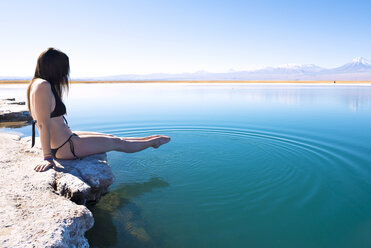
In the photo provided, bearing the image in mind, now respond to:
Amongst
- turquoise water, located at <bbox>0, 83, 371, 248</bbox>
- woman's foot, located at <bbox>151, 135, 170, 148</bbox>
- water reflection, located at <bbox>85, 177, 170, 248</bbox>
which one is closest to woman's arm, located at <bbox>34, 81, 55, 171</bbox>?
water reflection, located at <bbox>85, 177, 170, 248</bbox>

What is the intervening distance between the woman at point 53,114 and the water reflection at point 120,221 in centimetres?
79

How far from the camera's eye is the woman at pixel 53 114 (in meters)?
3.20

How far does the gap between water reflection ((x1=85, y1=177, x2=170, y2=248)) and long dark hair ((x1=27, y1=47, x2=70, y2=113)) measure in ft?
5.43

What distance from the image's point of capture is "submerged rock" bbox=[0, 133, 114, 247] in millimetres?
2023

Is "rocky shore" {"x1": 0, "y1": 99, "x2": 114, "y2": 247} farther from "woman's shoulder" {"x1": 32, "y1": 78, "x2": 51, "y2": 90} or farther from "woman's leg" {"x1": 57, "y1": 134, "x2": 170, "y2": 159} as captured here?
"woman's shoulder" {"x1": 32, "y1": 78, "x2": 51, "y2": 90}

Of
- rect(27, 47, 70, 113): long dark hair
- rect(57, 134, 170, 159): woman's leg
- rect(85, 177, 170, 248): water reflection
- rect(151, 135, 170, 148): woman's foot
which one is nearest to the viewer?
rect(85, 177, 170, 248): water reflection

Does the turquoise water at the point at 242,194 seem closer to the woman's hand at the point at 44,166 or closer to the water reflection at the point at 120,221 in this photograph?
the water reflection at the point at 120,221

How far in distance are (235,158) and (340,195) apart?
2031mm

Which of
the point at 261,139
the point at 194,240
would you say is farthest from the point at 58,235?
the point at 261,139

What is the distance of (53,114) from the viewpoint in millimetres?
3396

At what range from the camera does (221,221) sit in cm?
312

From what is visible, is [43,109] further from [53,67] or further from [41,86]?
[53,67]

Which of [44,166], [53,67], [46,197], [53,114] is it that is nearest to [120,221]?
[46,197]

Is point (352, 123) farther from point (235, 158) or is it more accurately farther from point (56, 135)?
point (56, 135)
